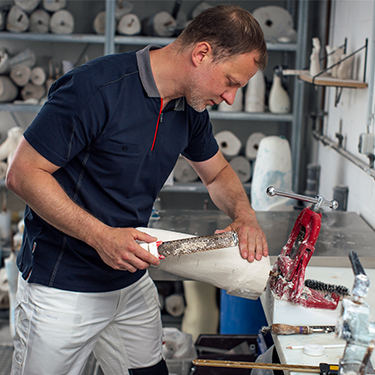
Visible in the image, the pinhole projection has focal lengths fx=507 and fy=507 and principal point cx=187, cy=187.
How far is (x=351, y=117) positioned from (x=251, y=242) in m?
1.44

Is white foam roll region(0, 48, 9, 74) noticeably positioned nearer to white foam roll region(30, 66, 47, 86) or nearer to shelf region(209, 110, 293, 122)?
white foam roll region(30, 66, 47, 86)

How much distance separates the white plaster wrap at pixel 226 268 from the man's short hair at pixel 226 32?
51 cm

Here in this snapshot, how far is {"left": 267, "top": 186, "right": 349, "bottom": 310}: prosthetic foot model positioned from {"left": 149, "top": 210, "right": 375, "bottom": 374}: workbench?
9 centimetres

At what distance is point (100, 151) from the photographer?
4.42 ft

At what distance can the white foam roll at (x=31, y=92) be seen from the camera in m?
3.58

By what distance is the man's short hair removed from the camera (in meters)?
1.30

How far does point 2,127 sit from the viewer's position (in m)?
3.96

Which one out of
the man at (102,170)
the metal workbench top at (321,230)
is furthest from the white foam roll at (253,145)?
the man at (102,170)

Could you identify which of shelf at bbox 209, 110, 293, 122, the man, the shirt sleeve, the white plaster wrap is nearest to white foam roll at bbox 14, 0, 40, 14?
shelf at bbox 209, 110, 293, 122

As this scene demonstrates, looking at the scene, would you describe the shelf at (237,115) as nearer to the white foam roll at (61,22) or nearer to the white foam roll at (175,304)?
the white foam roll at (61,22)

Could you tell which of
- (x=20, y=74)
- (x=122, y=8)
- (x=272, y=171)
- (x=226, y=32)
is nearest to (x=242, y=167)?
(x=272, y=171)

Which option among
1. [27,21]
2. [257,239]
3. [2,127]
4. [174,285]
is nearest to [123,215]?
[257,239]

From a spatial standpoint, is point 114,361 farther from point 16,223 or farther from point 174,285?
point 16,223

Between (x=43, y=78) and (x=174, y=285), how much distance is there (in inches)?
67.8
